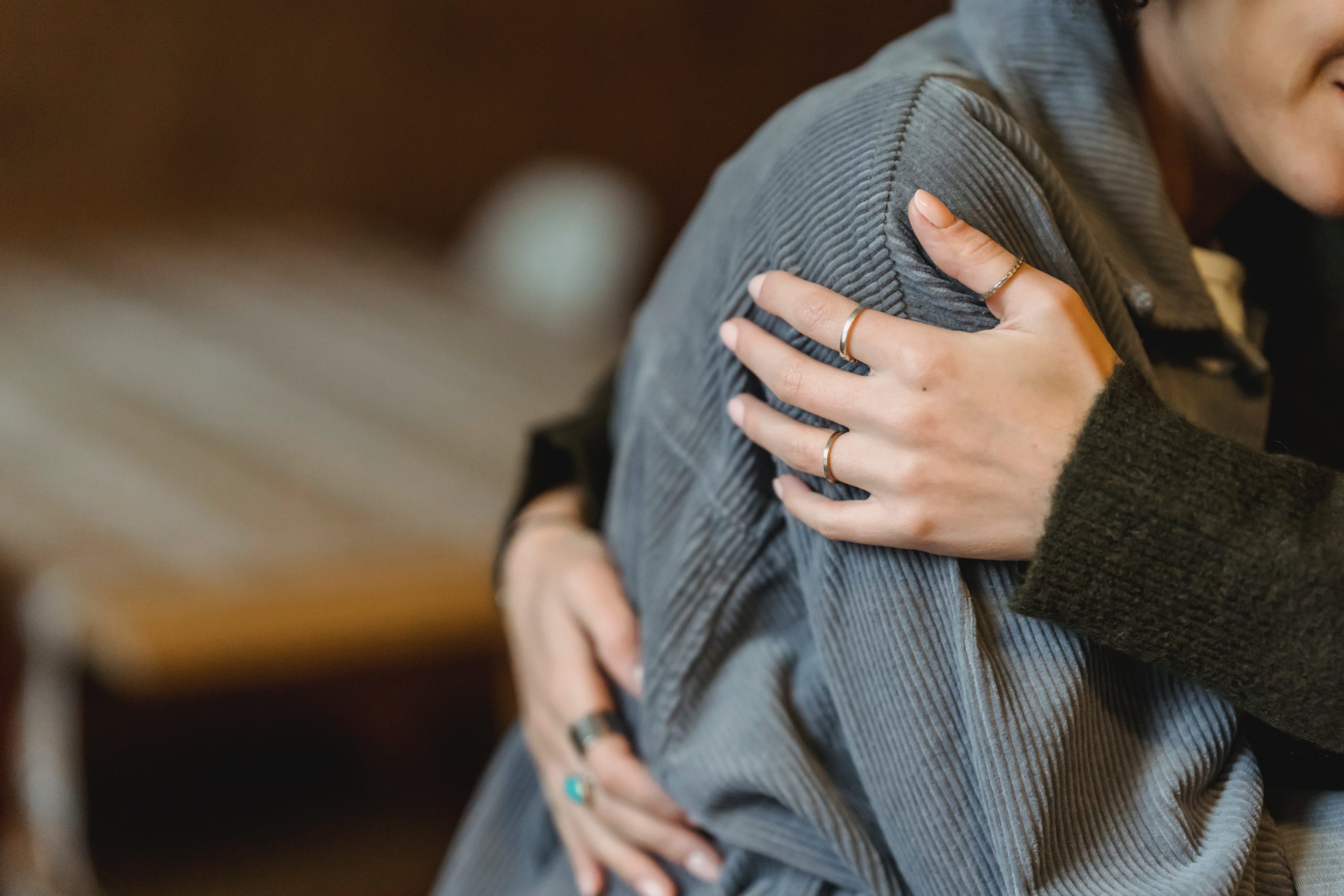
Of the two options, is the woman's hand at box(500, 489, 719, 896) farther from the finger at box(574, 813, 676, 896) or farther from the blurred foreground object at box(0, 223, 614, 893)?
the blurred foreground object at box(0, 223, 614, 893)

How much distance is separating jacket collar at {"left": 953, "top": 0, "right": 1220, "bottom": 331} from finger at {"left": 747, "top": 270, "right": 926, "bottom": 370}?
6.8 inches

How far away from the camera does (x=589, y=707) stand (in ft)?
2.86

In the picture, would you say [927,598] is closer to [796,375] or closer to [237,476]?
[796,375]

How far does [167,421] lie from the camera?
211 cm

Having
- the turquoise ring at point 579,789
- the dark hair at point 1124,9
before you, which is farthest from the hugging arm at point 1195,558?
the turquoise ring at point 579,789

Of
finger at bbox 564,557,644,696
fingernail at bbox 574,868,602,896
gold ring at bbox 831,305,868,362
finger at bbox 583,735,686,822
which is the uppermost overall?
gold ring at bbox 831,305,868,362

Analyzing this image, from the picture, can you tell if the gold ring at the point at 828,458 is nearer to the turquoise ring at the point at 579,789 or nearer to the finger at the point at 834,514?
the finger at the point at 834,514

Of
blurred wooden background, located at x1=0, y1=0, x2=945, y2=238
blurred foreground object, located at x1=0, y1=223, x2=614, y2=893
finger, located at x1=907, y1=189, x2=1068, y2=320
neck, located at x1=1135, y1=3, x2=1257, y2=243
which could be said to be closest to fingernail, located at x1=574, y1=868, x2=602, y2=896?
finger, located at x1=907, y1=189, x2=1068, y2=320

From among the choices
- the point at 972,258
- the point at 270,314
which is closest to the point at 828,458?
the point at 972,258

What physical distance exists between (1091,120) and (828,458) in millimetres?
264

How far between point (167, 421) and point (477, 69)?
2132 millimetres

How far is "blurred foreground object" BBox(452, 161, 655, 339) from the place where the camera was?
3439 mm

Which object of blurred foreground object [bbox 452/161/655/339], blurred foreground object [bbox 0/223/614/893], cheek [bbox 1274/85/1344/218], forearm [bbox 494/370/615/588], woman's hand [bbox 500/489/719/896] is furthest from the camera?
blurred foreground object [bbox 452/161/655/339]

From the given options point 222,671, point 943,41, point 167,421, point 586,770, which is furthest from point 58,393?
point 943,41
